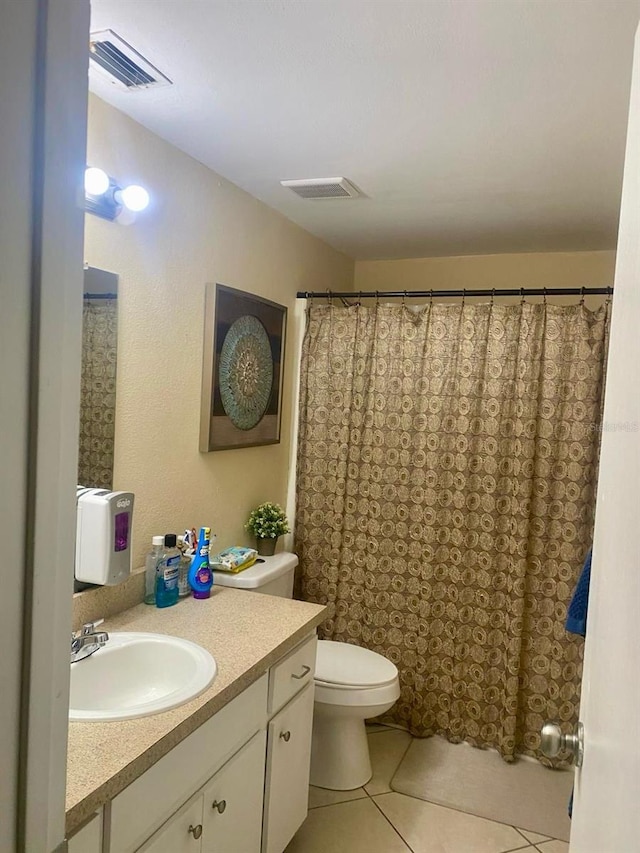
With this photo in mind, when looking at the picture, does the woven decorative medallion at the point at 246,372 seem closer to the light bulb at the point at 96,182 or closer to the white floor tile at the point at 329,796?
the light bulb at the point at 96,182

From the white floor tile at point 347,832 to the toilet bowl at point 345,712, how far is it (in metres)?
0.11

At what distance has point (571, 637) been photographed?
8.26 ft

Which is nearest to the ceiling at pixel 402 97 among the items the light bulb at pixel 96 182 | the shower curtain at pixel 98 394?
the light bulb at pixel 96 182

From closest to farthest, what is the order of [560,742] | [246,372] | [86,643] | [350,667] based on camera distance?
[560,742]
[86,643]
[350,667]
[246,372]

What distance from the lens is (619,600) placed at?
70 centimetres

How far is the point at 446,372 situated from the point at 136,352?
134 centimetres

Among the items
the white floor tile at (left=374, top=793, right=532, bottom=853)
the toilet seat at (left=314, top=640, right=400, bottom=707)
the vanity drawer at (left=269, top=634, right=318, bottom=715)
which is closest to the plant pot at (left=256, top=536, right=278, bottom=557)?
the toilet seat at (left=314, top=640, right=400, bottom=707)

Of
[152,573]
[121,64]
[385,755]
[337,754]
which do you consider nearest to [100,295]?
[121,64]

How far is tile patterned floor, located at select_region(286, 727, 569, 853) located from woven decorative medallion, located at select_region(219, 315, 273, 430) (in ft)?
4.75

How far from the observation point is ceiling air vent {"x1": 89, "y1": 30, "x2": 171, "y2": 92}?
55.0 inches

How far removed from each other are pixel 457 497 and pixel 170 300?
4.69ft

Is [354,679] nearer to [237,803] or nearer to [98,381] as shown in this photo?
[237,803]

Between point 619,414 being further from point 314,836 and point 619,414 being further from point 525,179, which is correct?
point 314,836

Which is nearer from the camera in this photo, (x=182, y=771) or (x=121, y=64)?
(x=182, y=771)
